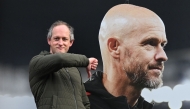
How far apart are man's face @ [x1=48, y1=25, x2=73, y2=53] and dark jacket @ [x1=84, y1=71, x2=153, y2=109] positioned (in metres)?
0.46

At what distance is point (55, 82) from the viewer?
1.42 meters

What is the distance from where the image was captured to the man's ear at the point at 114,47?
1971 millimetres

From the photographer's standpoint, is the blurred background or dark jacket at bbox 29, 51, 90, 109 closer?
dark jacket at bbox 29, 51, 90, 109

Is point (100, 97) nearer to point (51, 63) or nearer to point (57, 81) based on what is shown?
point (57, 81)

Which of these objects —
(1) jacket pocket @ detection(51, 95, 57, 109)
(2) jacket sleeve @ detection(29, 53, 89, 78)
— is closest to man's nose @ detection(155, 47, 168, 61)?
(2) jacket sleeve @ detection(29, 53, 89, 78)

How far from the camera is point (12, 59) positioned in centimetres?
201

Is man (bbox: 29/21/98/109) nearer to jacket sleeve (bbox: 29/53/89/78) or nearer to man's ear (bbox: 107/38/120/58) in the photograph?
jacket sleeve (bbox: 29/53/89/78)

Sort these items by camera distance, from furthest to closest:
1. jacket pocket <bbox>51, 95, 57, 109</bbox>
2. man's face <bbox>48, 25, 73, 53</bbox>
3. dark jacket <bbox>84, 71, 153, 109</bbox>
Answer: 1. dark jacket <bbox>84, 71, 153, 109</bbox>
2. man's face <bbox>48, 25, 73, 53</bbox>
3. jacket pocket <bbox>51, 95, 57, 109</bbox>

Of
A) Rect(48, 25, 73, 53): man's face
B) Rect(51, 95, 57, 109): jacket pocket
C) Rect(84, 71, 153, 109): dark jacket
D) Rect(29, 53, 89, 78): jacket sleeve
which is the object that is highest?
Rect(48, 25, 73, 53): man's face

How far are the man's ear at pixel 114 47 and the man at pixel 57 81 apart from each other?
485 mm

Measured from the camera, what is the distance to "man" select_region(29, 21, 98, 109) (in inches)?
53.1

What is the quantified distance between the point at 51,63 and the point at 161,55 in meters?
0.98

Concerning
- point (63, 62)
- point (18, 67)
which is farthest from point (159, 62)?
point (18, 67)

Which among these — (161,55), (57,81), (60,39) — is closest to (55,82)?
(57,81)
